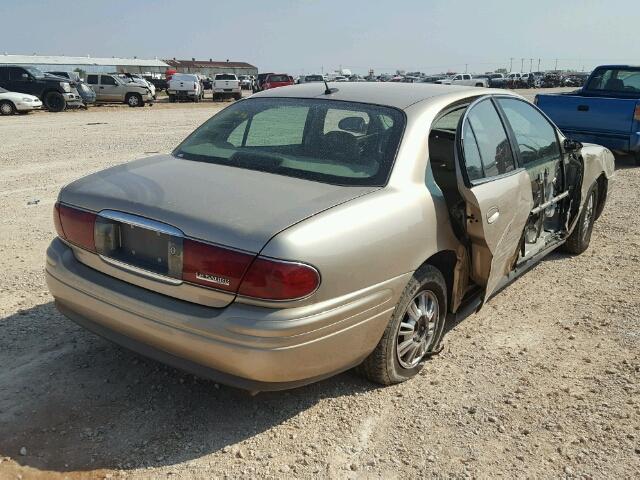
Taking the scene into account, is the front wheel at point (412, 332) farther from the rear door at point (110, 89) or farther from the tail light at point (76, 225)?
the rear door at point (110, 89)

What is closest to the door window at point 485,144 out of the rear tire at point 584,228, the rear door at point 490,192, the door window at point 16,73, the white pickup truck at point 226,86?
the rear door at point 490,192

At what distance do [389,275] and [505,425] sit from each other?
995 millimetres

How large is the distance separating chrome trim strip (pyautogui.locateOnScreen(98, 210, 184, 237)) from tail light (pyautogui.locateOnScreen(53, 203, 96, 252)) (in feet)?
0.40

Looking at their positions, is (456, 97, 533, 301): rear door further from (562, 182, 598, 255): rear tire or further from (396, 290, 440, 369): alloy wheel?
(562, 182, 598, 255): rear tire

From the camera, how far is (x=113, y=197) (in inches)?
114

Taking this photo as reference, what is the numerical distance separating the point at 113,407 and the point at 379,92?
2398 millimetres

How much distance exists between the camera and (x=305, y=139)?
345cm

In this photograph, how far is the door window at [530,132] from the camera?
13.4 ft

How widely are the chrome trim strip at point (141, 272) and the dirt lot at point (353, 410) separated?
77 cm

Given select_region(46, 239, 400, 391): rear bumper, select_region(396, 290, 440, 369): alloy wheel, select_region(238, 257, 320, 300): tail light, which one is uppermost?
select_region(238, 257, 320, 300): tail light

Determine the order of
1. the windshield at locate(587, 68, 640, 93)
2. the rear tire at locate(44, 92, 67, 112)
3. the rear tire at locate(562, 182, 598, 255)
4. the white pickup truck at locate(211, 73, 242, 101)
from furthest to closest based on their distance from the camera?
the white pickup truck at locate(211, 73, 242, 101)
the rear tire at locate(44, 92, 67, 112)
the windshield at locate(587, 68, 640, 93)
the rear tire at locate(562, 182, 598, 255)

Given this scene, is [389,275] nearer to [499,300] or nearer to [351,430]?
[351,430]

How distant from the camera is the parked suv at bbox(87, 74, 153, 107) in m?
29.1

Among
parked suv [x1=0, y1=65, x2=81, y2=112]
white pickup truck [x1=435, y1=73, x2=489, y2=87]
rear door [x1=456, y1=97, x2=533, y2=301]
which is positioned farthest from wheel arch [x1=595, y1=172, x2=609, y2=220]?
white pickup truck [x1=435, y1=73, x2=489, y2=87]
